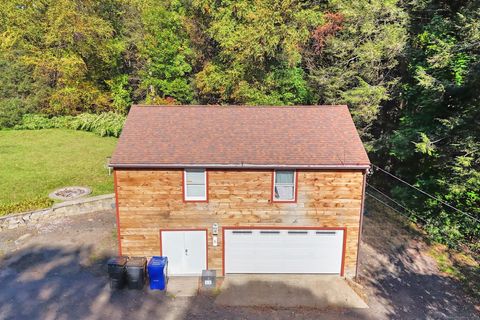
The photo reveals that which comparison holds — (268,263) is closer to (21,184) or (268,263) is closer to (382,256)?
(382,256)

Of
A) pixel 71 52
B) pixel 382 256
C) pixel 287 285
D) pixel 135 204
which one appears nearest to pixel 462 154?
pixel 382 256

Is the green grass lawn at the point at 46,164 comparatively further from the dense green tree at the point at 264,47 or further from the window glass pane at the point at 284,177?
the window glass pane at the point at 284,177

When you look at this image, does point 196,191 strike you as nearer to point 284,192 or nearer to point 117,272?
point 284,192

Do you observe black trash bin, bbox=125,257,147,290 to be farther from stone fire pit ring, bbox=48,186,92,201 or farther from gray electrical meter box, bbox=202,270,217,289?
stone fire pit ring, bbox=48,186,92,201

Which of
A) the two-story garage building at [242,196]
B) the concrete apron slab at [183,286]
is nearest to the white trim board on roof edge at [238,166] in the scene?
the two-story garage building at [242,196]

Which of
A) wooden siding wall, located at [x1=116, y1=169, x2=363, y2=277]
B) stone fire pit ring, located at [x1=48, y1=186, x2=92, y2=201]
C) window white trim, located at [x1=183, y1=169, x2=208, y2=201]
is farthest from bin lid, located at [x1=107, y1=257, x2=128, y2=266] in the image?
stone fire pit ring, located at [x1=48, y1=186, x2=92, y2=201]

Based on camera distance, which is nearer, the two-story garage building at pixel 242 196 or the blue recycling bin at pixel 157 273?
the blue recycling bin at pixel 157 273
